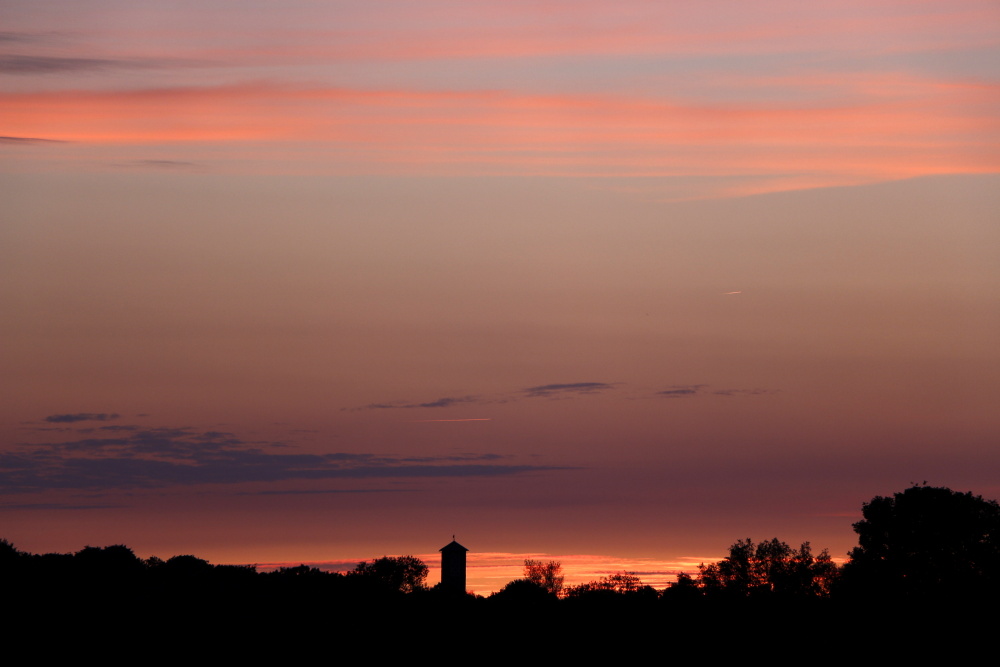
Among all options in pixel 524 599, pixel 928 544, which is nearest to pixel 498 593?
pixel 524 599

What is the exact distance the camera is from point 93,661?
70125mm

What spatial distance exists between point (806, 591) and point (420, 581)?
213 ft

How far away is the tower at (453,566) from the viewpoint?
138 meters

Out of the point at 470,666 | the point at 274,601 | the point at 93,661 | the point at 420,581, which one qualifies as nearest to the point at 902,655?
the point at 470,666

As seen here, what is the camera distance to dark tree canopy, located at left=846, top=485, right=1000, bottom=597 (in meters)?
116

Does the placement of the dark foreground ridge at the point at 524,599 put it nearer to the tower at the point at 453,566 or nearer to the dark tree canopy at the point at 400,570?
the tower at the point at 453,566

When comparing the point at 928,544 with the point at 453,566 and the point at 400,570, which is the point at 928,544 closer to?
the point at 453,566

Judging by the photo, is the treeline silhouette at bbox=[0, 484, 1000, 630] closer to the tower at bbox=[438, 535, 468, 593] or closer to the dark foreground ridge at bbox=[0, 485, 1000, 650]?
the dark foreground ridge at bbox=[0, 485, 1000, 650]

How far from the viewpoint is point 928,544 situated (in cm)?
11788

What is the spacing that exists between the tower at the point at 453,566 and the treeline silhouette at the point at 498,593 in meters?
9.95

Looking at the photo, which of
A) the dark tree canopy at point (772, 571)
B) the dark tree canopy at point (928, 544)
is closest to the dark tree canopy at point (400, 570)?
the dark tree canopy at point (772, 571)

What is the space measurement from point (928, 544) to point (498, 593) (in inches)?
1657

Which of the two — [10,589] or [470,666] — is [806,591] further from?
[10,589]

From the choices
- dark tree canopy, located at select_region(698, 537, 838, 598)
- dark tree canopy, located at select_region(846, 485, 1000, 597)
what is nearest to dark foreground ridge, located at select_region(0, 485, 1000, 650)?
dark tree canopy, located at select_region(846, 485, 1000, 597)
